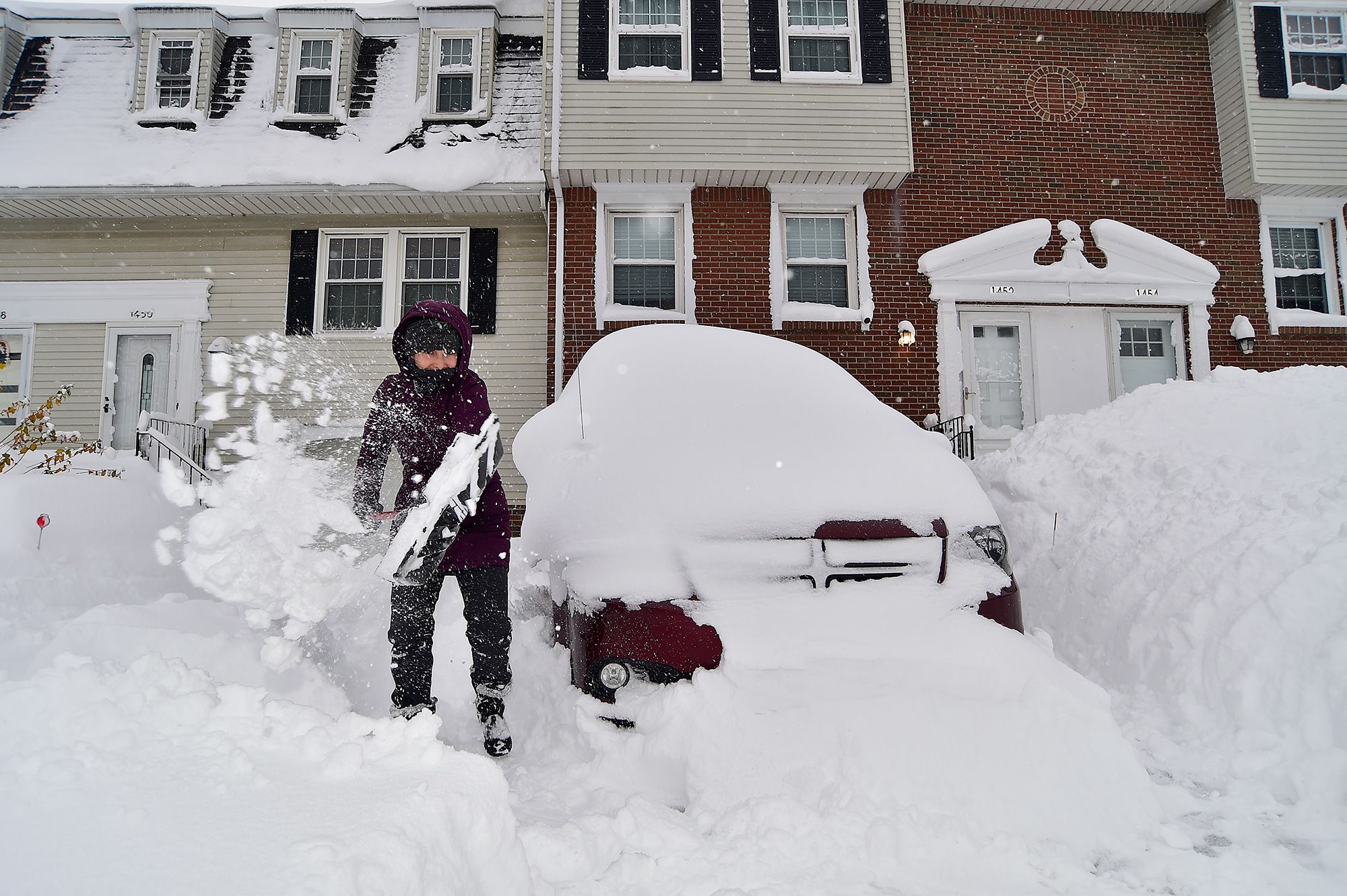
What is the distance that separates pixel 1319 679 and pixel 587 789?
2.64m

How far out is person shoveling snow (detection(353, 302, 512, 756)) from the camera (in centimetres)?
272

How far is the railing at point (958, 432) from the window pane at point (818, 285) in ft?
6.16

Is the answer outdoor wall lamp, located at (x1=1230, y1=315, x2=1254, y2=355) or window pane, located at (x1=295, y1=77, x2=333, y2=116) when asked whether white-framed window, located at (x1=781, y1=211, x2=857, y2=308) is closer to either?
outdoor wall lamp, located at (x1=1230, y1=315, x2=1254, y2=355)

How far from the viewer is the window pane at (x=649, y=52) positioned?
29.4 ft

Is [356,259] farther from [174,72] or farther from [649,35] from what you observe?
[649,35]

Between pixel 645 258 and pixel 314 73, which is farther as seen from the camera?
pixel 314 73

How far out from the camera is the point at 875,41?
9039 mm

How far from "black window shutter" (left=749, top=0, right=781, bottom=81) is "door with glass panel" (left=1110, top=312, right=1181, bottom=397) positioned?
5327 mm

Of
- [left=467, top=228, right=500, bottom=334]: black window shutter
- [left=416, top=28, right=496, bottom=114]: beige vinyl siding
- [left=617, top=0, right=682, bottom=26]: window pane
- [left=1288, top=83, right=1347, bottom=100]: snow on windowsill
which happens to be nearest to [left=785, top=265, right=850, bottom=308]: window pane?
[left=617, top=0, right=682, bottom=26]: window pane

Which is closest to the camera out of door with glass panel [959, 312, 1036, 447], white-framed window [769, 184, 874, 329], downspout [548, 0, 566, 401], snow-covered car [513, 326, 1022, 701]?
snow-covered car [513, 326, 1022, 701]

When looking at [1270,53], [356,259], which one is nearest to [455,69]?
[356,259]

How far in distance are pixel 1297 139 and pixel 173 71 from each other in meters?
14.7

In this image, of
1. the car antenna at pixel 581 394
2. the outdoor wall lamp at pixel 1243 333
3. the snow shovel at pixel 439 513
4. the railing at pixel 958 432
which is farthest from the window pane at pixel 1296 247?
the snow shovel at pixel 439 513

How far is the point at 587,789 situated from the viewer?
2.42 m
